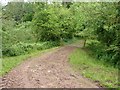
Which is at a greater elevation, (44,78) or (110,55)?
(44,78)

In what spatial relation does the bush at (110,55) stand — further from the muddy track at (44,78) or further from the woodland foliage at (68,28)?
the muddy track at (44,78)

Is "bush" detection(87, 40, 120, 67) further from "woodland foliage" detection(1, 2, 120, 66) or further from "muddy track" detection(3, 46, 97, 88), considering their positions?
"muddy track" detection(3, 46, 97, 88)

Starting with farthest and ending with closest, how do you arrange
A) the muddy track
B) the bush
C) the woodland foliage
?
the woodland foliage, the bush, the muddy track

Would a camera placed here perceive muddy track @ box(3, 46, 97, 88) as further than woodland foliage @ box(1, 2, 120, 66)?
No

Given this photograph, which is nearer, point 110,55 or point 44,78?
→ point 44,78

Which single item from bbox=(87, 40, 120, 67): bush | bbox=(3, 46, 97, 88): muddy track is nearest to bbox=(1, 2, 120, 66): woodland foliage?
bbox=(87, 40, 120, 67): bush

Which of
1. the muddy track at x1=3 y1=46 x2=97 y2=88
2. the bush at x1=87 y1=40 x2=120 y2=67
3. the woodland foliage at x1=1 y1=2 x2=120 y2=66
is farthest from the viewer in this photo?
the woodland foliage at x1=1 y1=2 x2=120 y2=66

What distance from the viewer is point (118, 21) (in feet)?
40.2

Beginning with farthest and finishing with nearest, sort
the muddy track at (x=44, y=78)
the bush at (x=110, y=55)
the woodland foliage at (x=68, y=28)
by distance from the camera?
the woodland foliage at (x=68, y=28)
the bush at (x=110, y=55)
the muddy track at (x=44, y=78)

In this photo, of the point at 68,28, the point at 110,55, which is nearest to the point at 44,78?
the point at 110,55

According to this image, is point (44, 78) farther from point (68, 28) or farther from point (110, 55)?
point (68, 28)

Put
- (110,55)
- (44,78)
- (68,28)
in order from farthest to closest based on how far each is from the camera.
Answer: (68,28), (110,55), (44,78)

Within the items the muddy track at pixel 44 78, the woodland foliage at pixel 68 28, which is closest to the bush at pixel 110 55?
the woodland foliage at pixel 68 28

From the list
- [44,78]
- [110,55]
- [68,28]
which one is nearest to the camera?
[44,78]
